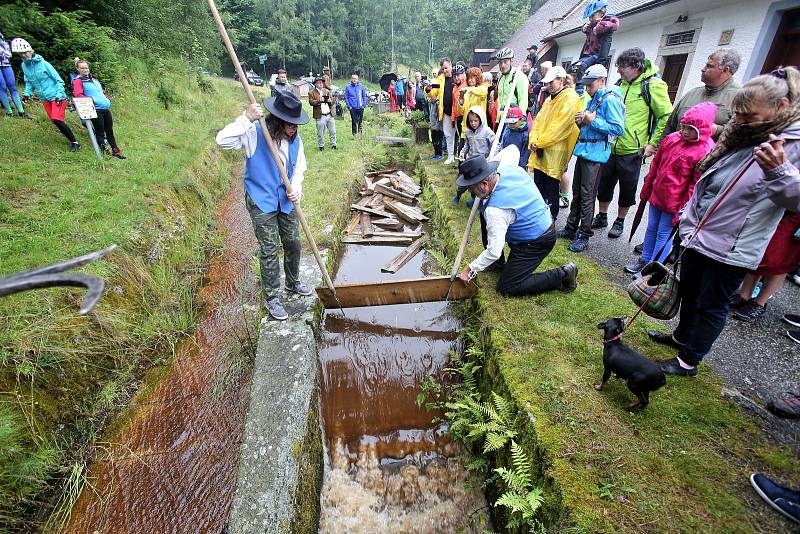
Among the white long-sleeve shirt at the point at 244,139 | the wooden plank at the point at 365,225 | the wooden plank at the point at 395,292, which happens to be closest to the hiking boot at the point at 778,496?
the wooden plank at the point at 395,292

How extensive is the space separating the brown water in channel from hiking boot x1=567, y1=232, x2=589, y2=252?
1775mm

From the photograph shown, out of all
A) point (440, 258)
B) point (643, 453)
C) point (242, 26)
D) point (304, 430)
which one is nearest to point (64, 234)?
point (304, 430)

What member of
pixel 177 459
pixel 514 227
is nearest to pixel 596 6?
pixel 514 227

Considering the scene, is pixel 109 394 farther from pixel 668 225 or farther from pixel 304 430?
pixel 668 225

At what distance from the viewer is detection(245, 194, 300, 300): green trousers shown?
3730 mm

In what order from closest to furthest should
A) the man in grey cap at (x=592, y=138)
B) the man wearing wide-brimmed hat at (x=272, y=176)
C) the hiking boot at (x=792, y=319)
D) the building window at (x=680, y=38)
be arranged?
the hiking boot at (x=792, y=319) → the man wearing wide-brimmed hat at (x=272, y=176) → the man in grey cap at (x=592, y=138) → the building window at (x=680, y=38)

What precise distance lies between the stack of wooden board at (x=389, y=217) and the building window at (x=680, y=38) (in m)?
7.97

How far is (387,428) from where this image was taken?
A: 345cm

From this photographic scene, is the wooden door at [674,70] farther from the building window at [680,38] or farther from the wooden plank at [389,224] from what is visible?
the wooden plank at [389,224]

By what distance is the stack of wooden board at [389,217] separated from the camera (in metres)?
6.62

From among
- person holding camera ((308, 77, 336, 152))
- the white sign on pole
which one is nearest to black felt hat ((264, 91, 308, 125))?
the white sign on pole

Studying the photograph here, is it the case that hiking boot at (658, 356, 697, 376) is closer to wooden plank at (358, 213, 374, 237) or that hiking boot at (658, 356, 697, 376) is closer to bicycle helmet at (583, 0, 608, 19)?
wooden plank at (358, 213, 374, 237)

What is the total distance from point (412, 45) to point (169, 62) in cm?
5079

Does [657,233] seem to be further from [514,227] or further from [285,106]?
[285,106]
